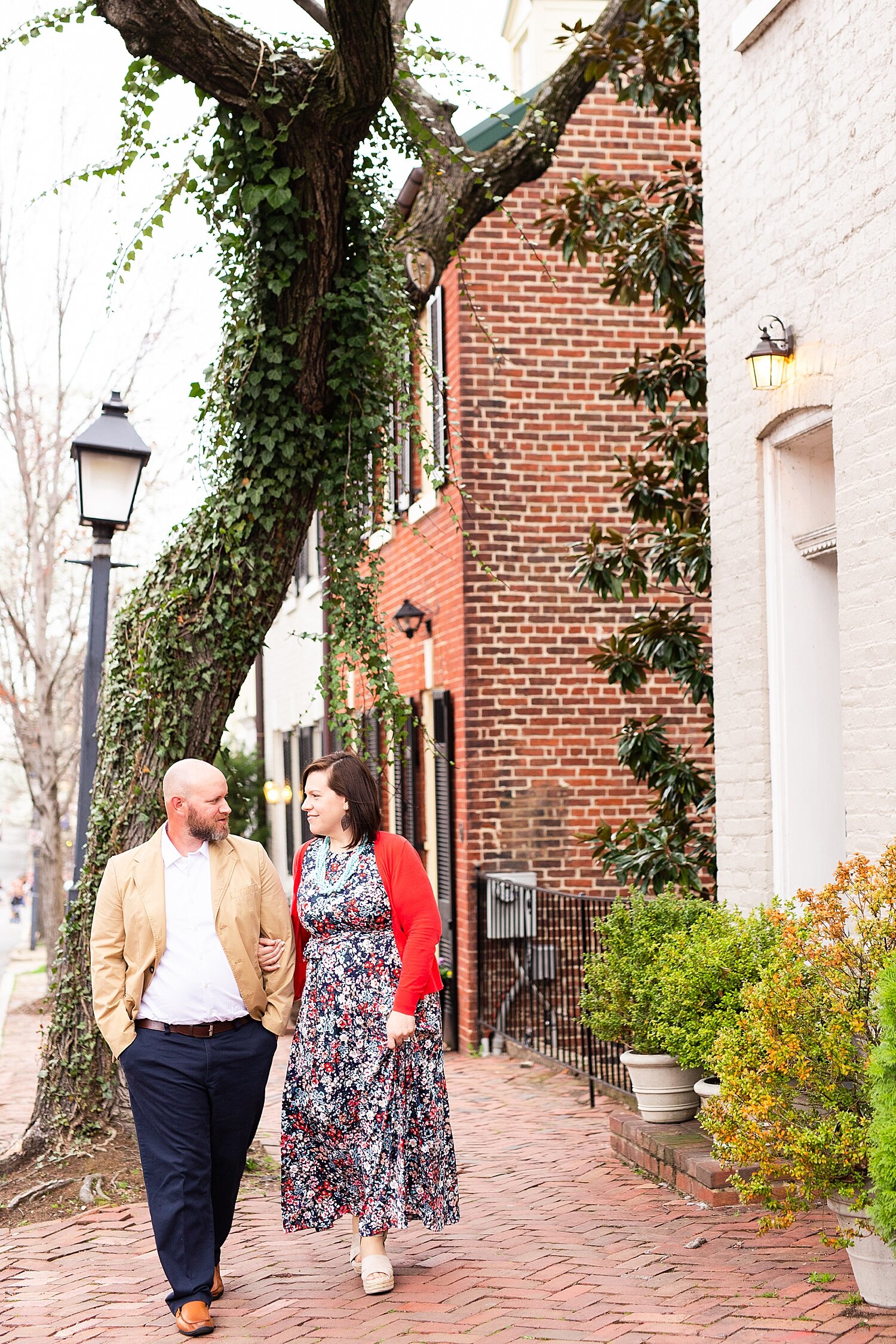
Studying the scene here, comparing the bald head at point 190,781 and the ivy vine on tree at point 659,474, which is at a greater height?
the ivy vine on tree at point 659,474

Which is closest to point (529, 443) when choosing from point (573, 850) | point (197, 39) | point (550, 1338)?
point (573, 850)

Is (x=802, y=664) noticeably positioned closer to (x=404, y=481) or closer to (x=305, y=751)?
(x=404, y=481)

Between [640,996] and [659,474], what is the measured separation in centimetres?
360

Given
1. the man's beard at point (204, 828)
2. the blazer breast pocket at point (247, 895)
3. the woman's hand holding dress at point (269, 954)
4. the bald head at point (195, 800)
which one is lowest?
the woman's hand holding dress at point (269, 954)

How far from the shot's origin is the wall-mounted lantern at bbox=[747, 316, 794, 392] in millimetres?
6215

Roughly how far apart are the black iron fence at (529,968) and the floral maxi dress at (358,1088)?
531 cm

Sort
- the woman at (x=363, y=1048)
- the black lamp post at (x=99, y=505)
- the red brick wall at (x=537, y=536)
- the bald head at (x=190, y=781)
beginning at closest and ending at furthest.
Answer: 1. the bald head at (x=190, y=781)
2. the woman at (x=363, y=1048)
3. the black lamp post at (x=99, y=505)
4. the red brick wall at (x=537, y=536)

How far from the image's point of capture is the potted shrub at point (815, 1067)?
444 cm

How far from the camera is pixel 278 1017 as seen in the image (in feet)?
16.3

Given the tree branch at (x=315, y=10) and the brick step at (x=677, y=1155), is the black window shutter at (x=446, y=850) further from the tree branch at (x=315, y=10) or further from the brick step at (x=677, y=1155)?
the tree branch at (x=315, y=10)

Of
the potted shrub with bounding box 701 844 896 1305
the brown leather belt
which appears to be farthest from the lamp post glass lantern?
the potted shrub with bounding box 701 844 896 1305

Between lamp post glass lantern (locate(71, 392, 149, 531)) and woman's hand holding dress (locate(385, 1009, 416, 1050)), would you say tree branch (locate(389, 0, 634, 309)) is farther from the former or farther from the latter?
woman's hand holding dress (locate(385, 1009, 416, 1050))

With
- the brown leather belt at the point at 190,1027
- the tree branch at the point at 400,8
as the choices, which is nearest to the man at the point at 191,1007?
the brown leather belt at the point at 190,1027

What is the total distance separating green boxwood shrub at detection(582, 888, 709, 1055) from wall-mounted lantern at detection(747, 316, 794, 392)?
241cm
